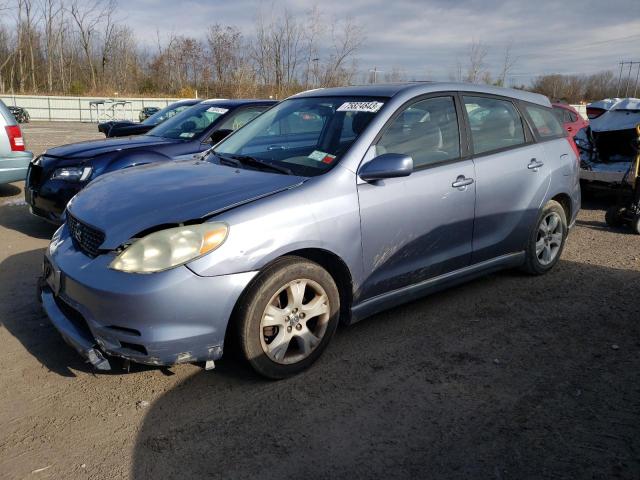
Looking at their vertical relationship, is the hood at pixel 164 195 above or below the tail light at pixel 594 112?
below

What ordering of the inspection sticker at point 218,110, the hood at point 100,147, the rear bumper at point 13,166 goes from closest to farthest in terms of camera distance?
the hood at point 100,147 → the inspection sticker at point 218,110 → the rear bumper at point 13,166

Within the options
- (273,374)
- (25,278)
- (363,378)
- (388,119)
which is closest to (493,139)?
(388,119)

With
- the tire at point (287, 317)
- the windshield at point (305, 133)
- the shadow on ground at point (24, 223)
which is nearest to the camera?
the tire at point (287, 317)

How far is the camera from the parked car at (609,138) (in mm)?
8469

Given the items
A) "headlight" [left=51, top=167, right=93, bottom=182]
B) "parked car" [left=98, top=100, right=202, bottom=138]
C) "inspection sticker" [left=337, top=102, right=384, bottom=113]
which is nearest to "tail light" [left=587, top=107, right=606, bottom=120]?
"parked car" [left=98, top=100, right=202, bottom=138]

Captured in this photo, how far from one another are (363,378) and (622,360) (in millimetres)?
1720

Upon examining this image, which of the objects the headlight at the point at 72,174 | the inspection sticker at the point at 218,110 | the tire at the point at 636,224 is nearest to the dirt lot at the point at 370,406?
the headlight at the point at 72,174

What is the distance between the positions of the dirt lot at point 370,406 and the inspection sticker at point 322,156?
124 centimetres

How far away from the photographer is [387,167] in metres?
3.30

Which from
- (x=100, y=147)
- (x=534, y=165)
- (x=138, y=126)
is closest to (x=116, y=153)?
(x=100, y=147)

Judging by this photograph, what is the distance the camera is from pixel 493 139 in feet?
14.3

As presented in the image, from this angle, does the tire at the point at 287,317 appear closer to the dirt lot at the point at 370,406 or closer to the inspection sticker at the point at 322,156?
the dirt lot at the point at 370,406

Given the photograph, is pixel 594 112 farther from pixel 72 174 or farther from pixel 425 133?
pixel 72 174

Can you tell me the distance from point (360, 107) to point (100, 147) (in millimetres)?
3702
